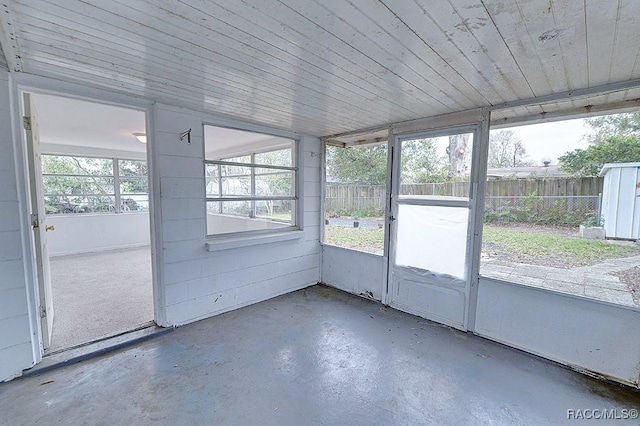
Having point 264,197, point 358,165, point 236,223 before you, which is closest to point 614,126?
point 358,165

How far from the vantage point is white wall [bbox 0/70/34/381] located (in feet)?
6.50

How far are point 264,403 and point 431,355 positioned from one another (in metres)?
1.47

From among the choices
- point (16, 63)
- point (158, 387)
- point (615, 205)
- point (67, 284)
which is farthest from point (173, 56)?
point (67, 284)

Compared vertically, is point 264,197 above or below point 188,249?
above

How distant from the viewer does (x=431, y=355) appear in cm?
248

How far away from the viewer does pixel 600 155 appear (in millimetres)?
2234

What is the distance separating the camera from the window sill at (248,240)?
314cm

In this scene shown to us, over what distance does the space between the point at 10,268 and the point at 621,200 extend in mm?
4555

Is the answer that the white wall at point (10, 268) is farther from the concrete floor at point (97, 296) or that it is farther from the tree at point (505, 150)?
the tree at point (505, 150)

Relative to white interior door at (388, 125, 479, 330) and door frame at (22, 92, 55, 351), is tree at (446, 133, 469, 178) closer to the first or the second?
white interior door at (388, 125, 479, 330)

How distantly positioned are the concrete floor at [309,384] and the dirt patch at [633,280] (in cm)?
69

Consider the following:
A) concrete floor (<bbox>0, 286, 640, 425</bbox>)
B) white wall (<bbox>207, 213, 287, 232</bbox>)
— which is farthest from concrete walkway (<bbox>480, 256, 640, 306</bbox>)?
white wall (<bbox>207, 213, 287, 232</bbox>)

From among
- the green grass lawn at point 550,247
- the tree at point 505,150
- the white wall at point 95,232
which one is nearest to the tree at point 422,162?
the tree at point 505,150

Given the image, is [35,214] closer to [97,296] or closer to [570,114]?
[97,296]
